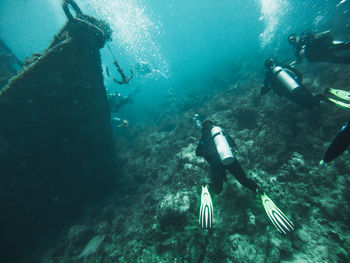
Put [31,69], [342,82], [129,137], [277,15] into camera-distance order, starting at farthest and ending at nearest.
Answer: [277,15], [129,137], [342,82], [31,69]

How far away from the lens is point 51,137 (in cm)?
577

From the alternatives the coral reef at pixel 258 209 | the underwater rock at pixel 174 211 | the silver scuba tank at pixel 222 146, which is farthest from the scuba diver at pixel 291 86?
the underwater rock at pixel 174 211

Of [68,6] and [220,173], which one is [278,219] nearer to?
[220,173]

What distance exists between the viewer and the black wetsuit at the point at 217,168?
3.66 metres

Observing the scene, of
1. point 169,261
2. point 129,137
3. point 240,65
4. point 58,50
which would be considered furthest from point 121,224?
point 240,65

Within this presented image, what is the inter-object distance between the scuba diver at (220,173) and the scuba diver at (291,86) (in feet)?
10.7

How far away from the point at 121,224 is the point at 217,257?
13.0ft

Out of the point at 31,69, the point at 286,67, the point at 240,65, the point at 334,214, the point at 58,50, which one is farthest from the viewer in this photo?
the point at 240,65

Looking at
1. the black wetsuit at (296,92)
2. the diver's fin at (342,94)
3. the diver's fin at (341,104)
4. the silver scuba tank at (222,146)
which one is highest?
the black wetsuit at (296,92)

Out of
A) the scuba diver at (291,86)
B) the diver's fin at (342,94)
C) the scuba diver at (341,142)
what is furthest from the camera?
the scuba diver at (291,86)

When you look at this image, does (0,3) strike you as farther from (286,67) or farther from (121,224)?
(286,67)

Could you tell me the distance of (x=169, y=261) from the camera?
3379mm

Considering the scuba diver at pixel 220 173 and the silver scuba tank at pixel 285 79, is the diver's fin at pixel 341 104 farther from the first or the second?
the scuba diver at pixel 220 173

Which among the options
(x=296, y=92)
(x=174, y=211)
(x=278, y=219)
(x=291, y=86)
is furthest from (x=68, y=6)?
(x=278, y=219)
